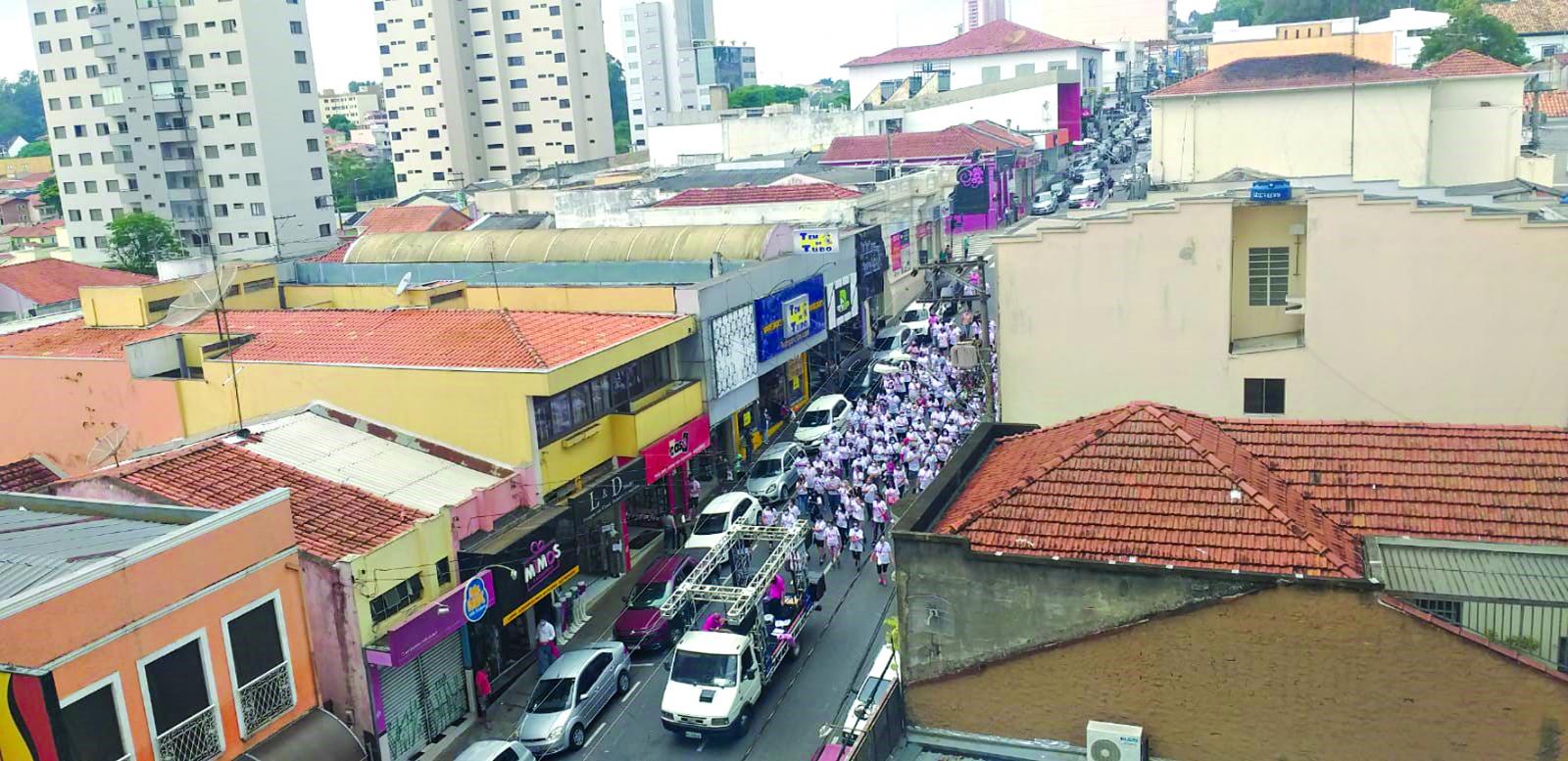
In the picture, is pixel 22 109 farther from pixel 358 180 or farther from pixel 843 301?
pixel 843 301

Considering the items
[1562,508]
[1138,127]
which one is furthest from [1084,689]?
[1138,127]

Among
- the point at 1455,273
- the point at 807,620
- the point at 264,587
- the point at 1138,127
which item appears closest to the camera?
the point at 264,587

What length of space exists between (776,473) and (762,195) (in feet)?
57.0

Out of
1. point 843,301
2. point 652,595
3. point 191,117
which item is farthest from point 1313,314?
point 191,117

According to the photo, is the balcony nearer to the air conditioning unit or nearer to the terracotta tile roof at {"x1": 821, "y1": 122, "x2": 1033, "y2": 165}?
the air conditioning unit

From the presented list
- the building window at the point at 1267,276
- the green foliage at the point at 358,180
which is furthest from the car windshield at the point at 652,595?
the green foliage at the point at 358,180

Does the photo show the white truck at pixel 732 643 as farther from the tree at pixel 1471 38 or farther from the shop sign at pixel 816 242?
the tree at pixel 1471 38

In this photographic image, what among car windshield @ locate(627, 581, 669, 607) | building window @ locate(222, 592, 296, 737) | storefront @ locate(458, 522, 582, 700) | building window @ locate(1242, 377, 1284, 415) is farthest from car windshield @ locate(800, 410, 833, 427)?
building window @ locate(222, 592, 296, 737)

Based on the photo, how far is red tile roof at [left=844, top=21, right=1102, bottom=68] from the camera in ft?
262

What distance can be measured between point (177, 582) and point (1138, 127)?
266 feet

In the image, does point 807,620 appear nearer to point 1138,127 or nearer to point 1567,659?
point 1567,659

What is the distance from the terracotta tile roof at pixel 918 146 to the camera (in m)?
54.9

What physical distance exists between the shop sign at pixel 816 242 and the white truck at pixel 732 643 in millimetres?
15928

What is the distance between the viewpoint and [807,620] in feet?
65.6
